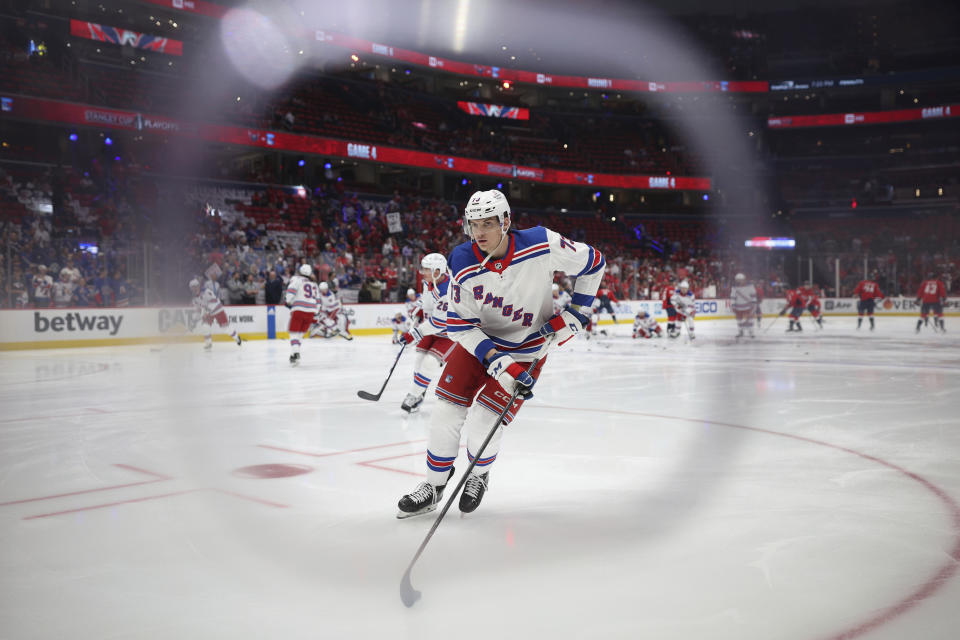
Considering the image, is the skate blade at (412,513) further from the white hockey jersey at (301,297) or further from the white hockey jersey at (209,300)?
the white hockey jersey at (209,300)

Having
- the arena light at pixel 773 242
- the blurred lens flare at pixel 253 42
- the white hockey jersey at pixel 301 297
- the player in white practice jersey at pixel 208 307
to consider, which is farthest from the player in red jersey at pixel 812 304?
the blurred lens flare at pixel 253 42

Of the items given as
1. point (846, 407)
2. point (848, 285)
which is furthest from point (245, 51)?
point (846, 407)

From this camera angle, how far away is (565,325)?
3730mm

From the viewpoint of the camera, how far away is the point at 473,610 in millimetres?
2527

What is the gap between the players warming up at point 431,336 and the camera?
6422 mm

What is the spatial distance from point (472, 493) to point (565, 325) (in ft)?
3.03

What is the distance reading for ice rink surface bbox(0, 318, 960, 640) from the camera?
247 centimetres

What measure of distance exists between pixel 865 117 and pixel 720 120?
24.4 feet

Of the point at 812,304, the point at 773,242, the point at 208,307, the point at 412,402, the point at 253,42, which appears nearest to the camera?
the point at 412,402

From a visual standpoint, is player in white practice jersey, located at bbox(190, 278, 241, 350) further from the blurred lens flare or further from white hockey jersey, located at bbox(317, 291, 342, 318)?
the blurred lens flare

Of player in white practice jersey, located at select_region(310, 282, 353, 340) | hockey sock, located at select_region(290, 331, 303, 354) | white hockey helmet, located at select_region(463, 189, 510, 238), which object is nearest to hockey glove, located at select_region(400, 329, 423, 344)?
white hockey helmet, located at select_region(463, 189, 510, 238)

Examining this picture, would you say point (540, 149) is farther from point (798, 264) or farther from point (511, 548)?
point (511, 548)

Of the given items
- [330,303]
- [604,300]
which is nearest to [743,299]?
[604,300]

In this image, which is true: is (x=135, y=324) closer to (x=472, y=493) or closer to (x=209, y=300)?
(x=209, y=300)
